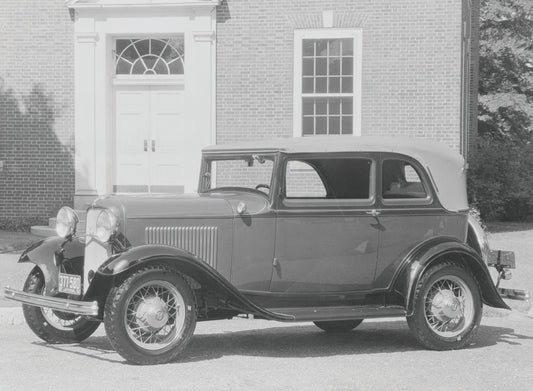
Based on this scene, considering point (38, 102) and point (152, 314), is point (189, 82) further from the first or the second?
point (152, 314)

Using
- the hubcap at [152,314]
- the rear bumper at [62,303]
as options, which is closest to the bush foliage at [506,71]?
the hubcap at [152,314]

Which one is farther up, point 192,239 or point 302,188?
point 302,188

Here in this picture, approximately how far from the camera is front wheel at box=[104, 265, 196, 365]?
695 cm

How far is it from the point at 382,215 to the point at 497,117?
2864cm

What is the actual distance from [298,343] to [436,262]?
4.55ft

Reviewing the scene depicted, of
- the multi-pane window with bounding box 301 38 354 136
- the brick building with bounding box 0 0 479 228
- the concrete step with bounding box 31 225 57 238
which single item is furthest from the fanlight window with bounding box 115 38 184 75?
the concrete step with bounding box 31 225 57 238

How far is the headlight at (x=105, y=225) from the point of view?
7302mm

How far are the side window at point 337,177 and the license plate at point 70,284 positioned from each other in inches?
73.5

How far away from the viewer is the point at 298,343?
838 centimetres

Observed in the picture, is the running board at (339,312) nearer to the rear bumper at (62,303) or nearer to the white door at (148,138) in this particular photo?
the rear bumper at (62,303)

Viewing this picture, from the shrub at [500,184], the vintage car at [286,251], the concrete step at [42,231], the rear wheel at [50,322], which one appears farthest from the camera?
the shrub at [500,184]

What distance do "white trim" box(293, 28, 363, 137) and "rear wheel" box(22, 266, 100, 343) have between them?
1063 cm

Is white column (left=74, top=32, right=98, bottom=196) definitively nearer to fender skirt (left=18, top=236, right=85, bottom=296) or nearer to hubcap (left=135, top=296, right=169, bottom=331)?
fender skirt (left=18, top=236, right=85, bottom=296)

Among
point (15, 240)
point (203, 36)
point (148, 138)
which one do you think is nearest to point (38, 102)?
point (148, 138)
